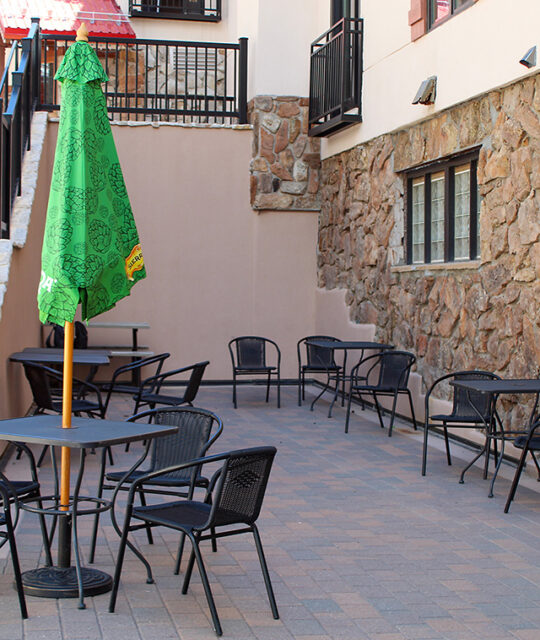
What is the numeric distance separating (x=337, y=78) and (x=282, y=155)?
5.47 ft

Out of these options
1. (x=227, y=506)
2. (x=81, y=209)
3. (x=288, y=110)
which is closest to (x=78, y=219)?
(x=81, y=209)

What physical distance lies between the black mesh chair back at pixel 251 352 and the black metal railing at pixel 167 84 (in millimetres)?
3257

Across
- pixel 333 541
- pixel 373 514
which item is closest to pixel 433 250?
pixel 373 514

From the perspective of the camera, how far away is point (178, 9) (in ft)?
47.5

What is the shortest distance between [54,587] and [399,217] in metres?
6.55

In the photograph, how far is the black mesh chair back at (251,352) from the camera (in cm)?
1109

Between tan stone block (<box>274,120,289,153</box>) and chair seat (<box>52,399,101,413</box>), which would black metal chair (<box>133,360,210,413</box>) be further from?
tan stone block (<box>274,120,289,153</box>)

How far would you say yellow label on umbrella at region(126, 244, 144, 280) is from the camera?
451 cm

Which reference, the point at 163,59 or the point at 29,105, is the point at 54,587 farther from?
the point at 163,59

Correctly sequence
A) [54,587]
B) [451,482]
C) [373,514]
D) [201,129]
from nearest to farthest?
[54,587], [373,514], [451,482], [201,129]

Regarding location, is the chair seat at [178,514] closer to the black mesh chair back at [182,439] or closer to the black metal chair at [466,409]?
the black mesh chair back at [182,439]

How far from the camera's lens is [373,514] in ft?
19.0

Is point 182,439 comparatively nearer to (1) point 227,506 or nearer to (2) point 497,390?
(1) point 227,506

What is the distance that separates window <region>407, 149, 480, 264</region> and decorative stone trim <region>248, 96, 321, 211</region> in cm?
291
